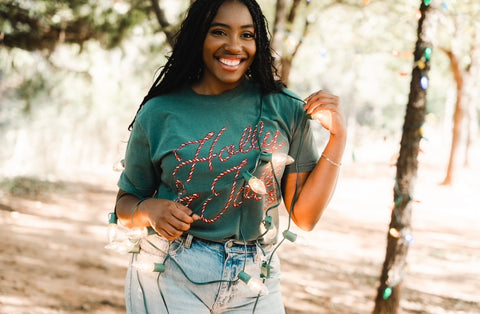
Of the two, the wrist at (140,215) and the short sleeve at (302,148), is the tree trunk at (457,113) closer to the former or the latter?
the short sleeve at (302,148)

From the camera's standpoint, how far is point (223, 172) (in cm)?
178

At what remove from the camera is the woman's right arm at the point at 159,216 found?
1656 mm

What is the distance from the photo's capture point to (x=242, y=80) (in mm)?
1972

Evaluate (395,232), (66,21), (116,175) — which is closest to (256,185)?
(395,232)

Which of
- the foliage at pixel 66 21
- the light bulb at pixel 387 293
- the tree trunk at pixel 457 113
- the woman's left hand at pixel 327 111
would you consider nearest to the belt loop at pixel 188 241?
the woman's left hand at pixel 327 111

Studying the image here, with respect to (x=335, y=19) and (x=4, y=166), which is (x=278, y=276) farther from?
(x=4, y=166)

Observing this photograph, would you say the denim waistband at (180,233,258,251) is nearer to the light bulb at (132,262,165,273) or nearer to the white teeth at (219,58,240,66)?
the light bulb at (132,262,165,273)

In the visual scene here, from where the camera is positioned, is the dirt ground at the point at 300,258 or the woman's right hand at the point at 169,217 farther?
the dirt ground at the point at 300,258

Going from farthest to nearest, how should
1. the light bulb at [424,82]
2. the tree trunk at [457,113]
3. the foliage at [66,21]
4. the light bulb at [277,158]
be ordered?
1. the tree trunk at [457,113]
2. the foliage at [66,21]
3. the light bulb at [424,82]
4. the light bulb at [277,158]

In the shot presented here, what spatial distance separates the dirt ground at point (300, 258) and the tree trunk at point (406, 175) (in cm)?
15

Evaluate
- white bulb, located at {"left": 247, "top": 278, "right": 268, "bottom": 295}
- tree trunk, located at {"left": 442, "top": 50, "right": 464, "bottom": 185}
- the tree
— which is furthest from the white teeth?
tree trunk, located at {"left": 442, "top": 50, "right": 464, "bottom": 185}

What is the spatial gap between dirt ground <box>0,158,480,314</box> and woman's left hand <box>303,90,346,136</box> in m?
1.69

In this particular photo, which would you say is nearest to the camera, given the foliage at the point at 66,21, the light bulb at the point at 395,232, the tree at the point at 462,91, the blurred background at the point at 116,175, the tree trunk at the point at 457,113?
the light bulb at the point at 395,232

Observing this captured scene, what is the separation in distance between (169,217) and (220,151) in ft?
0.91
